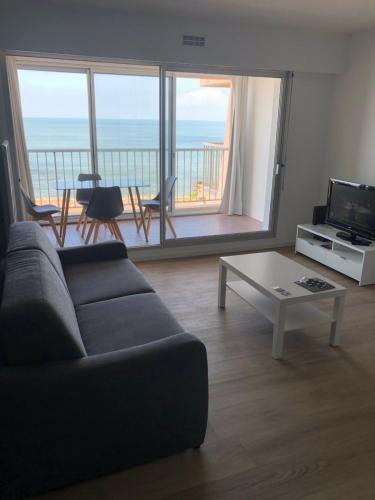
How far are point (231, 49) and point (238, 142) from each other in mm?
2134

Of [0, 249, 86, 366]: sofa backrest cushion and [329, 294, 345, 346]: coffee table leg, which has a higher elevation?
[0, 249, 86, 366]: sofa backrest cushion

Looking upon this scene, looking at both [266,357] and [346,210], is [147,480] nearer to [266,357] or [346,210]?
[266,357]

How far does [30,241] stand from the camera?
2.35m

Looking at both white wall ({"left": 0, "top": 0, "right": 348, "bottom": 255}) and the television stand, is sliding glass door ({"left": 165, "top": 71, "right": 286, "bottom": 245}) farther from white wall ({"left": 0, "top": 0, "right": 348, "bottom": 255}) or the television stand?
the television stand

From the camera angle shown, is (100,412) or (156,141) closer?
(100,412)

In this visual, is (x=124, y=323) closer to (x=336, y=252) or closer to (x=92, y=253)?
(x=92, y=253)

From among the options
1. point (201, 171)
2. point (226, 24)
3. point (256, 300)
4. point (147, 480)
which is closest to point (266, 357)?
point (256, 300)

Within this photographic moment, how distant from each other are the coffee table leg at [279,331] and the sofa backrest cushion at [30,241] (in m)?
1.34

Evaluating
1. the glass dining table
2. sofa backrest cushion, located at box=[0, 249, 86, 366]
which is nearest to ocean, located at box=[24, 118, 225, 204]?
the glass dining table

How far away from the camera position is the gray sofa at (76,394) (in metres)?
1.48

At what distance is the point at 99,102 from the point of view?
5699 millimetres

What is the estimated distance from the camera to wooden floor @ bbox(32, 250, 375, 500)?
1708 millimetres

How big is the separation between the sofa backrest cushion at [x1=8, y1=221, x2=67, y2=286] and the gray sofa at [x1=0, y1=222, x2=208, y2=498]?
32cm

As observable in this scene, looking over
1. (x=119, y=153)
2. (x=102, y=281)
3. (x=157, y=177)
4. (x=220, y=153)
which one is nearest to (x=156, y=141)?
(x=157, y=177)
